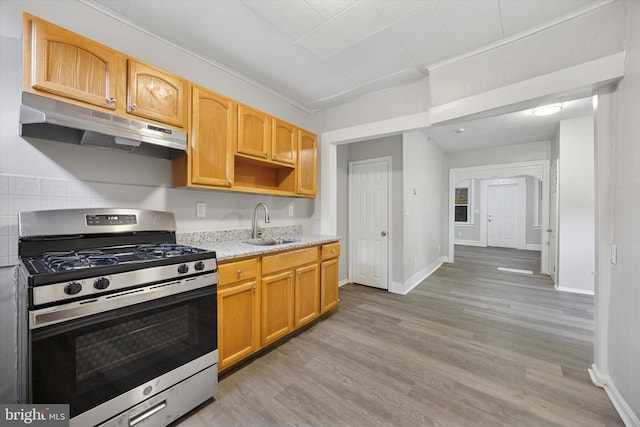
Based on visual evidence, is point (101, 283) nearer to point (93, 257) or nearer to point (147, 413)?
point (93, 257)

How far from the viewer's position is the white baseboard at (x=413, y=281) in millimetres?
3816

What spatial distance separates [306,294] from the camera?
100 inches

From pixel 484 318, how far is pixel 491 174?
156 inches

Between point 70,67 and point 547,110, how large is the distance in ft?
16.7

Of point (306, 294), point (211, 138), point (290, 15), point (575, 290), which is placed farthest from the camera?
point (575, 290)

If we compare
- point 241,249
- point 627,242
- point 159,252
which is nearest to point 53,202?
point 159,252

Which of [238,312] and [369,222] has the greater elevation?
[369,222]

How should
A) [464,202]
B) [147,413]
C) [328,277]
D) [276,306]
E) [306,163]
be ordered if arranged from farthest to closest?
[464,202], [306,163], [328,277], [276,306], [147,413]

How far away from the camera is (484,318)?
9.57ft

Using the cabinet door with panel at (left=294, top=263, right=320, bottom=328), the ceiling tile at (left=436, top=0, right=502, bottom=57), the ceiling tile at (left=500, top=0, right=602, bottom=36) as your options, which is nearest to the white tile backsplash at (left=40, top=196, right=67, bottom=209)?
the cabinet door with panel at (left=294, top=263, right=320, bottom=328)

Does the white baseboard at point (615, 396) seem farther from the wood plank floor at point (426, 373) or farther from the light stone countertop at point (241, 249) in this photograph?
the light stone countertop at point (241, 249)

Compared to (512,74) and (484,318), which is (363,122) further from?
(484,318)

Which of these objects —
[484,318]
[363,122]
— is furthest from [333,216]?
[484,318]

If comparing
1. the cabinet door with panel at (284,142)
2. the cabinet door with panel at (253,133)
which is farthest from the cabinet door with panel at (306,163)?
the cabinet door with panel at (253,133)
